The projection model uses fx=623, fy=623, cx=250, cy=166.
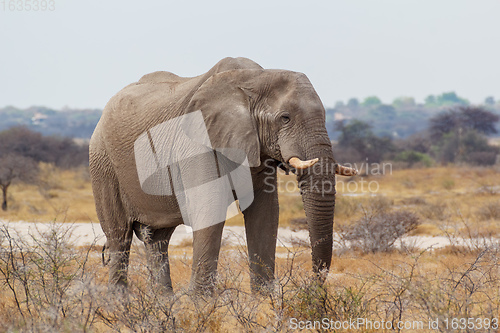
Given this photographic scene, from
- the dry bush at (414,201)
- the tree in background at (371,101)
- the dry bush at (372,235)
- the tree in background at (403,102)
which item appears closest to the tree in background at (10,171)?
the dry bush at (372,235)

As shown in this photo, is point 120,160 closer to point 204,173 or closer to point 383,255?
point 204,173

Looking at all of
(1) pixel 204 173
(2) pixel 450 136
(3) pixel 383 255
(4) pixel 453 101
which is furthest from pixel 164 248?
(4) pixel 453 101

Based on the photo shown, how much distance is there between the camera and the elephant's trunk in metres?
4.55

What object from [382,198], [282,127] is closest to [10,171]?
[382,198]

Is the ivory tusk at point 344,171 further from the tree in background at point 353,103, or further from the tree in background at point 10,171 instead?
the tree in background at point 353,103

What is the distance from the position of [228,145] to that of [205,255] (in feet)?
2.88

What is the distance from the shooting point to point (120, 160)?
5699 mm

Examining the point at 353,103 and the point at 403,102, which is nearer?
the point at 353,103

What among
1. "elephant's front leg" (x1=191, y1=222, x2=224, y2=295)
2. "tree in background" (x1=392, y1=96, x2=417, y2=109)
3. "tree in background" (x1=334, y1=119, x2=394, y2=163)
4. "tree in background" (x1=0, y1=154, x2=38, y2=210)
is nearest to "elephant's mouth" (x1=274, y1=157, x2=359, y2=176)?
"elephant's front leg" (x1=191, y1=222, x2=224, y2=295)

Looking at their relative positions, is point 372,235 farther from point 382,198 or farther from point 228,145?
point 382,198

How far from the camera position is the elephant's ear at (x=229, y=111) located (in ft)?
15.8

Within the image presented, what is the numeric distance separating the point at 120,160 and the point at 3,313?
5.39 ft

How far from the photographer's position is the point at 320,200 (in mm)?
4559

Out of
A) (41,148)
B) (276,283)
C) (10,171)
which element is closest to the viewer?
(276,283)
